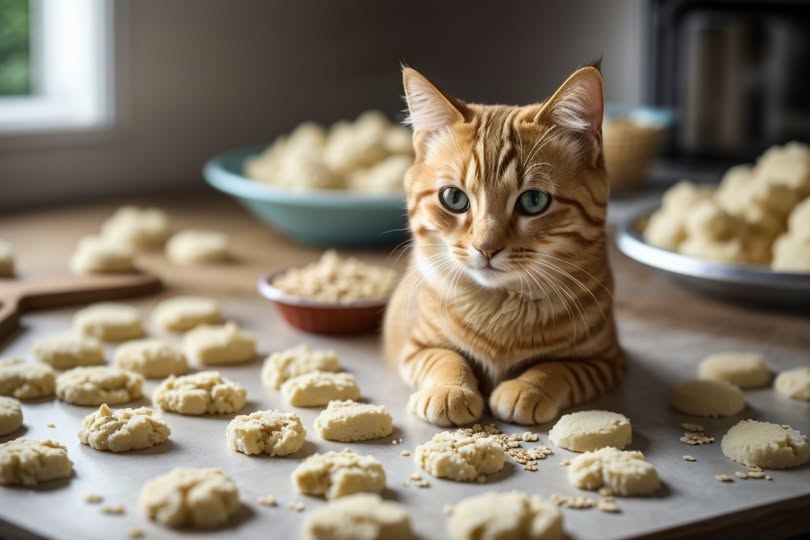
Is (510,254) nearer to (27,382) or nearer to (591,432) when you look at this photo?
(591,432)

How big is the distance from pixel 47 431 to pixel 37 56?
5.89 feet

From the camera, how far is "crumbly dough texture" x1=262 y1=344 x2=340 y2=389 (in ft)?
5.41

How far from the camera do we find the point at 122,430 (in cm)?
136

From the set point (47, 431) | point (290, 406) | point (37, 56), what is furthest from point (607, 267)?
point (37, 56)

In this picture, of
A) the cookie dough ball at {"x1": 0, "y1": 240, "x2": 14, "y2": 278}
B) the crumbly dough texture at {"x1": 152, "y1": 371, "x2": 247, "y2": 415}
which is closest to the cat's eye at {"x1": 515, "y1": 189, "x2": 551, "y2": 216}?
the crumbly dough texture at {"x1": 152, "y1": 371, "x2": 247, "y2": 415}

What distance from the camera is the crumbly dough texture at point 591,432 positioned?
1.38m

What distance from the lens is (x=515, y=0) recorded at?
3.60 m

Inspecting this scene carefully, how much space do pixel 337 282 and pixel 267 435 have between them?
2.07ft

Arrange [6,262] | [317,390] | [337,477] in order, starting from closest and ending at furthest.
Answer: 1. [337,477]
2. [317,390]
3. [6,262]

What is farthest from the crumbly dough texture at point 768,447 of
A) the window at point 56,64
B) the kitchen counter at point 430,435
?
the window at point 56,64

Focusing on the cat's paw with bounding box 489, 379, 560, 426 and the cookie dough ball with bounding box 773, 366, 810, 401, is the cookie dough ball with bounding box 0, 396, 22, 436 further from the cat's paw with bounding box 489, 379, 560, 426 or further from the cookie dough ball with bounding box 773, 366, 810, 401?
the cookie dough ball with bounding box 773, 366, 810, 401

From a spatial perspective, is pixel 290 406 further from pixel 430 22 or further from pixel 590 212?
pixel 430 22

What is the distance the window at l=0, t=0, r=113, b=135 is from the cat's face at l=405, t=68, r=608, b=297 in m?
1.58

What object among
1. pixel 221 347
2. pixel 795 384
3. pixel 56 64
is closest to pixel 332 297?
pixel 221 347
